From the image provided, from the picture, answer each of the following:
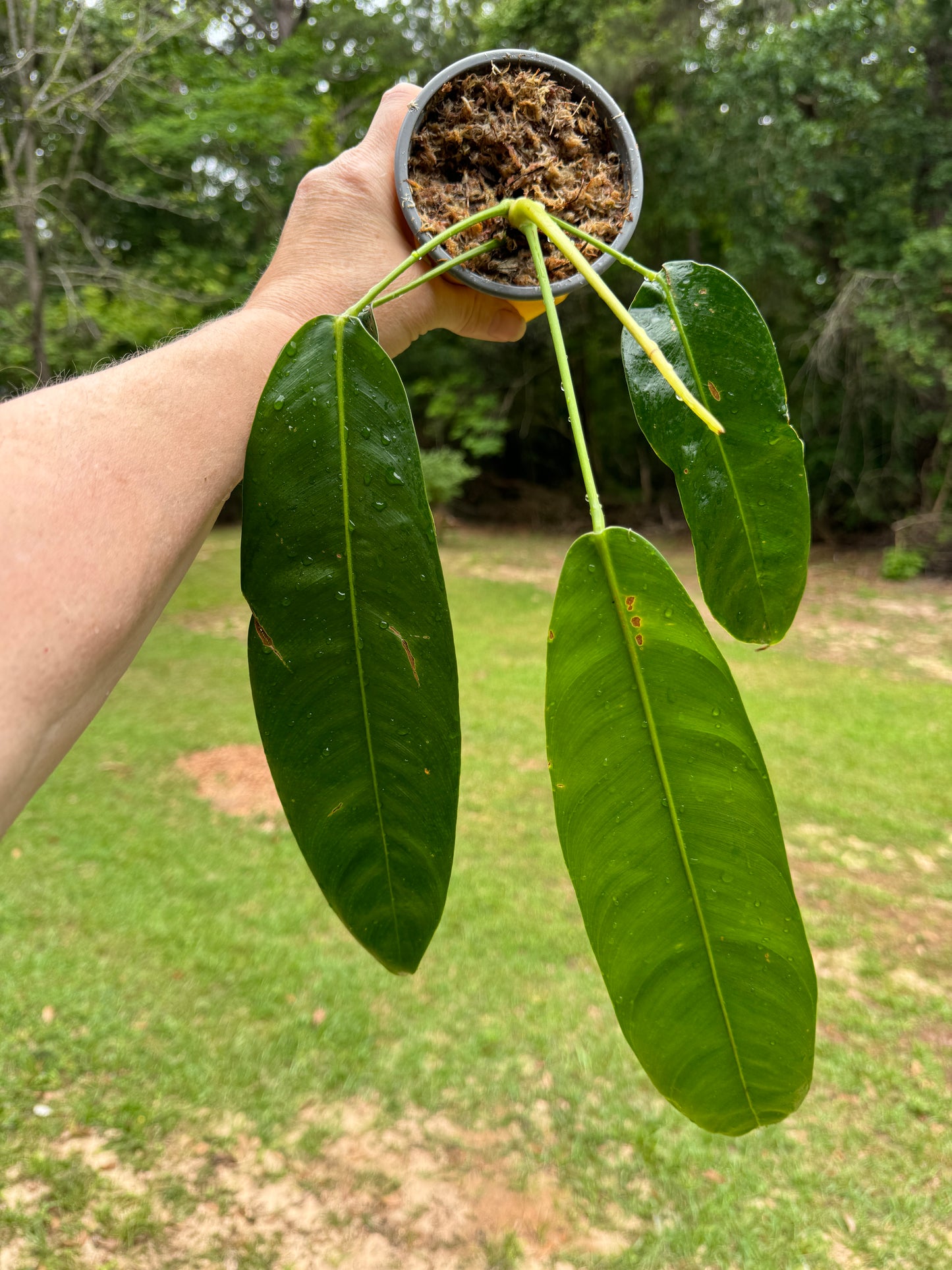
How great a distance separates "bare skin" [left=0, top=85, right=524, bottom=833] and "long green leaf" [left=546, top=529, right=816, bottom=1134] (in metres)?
0.24

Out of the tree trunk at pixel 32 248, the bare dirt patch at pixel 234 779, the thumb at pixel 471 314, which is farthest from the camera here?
the tree trunk at pixel 32 248

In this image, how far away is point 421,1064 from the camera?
7.64 ft

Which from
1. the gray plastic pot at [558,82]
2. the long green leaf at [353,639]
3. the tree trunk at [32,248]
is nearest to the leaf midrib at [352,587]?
the long green leaf at [353,639]

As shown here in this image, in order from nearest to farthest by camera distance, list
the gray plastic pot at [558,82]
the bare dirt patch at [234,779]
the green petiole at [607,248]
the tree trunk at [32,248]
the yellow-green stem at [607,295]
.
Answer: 1. the yellow-green stem at [607,295]
2. the green petiole at [607,248]
3. the gray plastic pot at [558,82]
4. the bare dirt patch at [234,779]
5. the tree trunk at [32,248]

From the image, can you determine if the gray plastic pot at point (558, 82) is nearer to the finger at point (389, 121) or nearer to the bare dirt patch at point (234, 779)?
the finger at point (389, 121)

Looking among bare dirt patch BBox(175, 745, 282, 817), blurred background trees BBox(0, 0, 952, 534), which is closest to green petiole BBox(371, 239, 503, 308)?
bare dirt patch BBox(175, 745, 282, 817)

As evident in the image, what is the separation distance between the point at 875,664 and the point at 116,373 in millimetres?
5604

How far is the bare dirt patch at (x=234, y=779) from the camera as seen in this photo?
11.8ft

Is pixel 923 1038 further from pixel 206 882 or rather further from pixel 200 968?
pixel 206 882

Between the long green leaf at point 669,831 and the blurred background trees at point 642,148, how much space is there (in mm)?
5749

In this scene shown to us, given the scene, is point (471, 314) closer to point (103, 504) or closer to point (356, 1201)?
point (103, 504)

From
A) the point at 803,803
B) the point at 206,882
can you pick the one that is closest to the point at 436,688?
the point at 206,882

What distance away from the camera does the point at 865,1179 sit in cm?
201

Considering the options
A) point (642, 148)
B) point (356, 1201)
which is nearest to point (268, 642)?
point (356, 1201)
